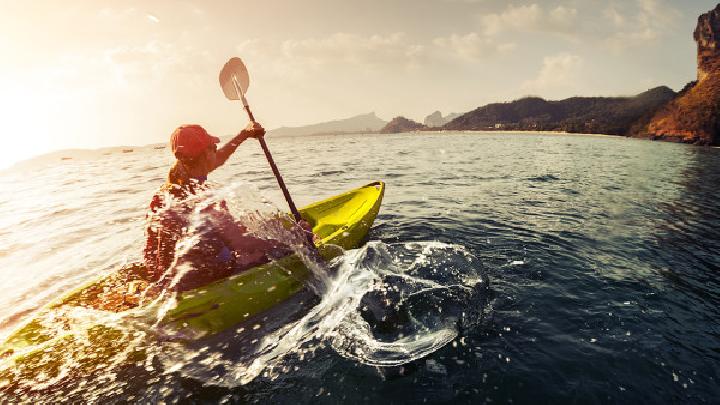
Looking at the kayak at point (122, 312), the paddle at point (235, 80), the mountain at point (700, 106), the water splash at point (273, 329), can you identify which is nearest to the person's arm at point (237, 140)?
the water splash at point (273, 329)

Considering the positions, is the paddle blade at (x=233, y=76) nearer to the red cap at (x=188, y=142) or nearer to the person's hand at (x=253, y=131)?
the person's hand at (x=253, y=131)

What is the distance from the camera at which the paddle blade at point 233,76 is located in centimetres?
871

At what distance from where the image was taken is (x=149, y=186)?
23141 millimetres

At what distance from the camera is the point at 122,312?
4.96 meters

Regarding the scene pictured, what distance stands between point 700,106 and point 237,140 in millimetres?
88003

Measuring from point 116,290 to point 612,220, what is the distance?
13131 millimetres

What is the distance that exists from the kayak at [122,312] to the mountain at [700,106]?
259ft

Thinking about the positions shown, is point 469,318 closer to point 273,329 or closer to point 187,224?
Result: point 273,329

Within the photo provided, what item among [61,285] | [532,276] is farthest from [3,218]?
[532,276]

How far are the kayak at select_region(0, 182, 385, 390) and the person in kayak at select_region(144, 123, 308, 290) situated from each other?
0.99ft

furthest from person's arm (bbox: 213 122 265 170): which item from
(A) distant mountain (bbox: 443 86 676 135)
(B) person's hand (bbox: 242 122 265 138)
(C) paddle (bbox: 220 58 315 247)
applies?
(A) distant mountain (bbox: 443 86 676 135)

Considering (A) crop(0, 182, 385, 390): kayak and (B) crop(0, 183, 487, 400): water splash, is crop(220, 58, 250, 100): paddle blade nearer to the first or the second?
(B) crop(0, 183, 487, 400): water splash

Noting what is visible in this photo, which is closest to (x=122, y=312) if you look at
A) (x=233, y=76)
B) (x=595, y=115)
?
(x=233, y=76)

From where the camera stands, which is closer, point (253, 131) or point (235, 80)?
point (253, 131)
